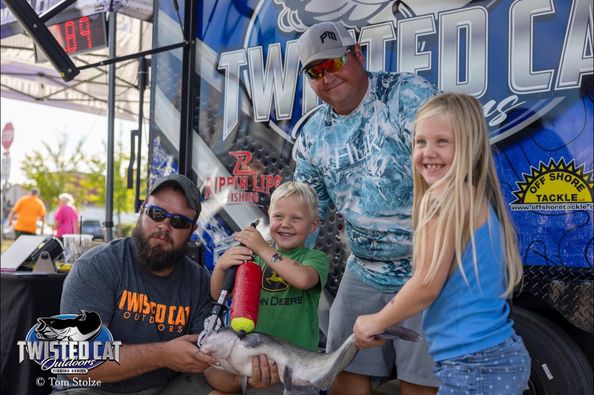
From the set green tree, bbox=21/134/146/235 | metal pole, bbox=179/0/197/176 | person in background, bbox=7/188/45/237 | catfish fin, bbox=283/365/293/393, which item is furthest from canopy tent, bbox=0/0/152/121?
green tree, bbox=21/134/146/235

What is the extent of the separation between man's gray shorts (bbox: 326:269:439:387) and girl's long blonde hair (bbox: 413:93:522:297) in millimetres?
712

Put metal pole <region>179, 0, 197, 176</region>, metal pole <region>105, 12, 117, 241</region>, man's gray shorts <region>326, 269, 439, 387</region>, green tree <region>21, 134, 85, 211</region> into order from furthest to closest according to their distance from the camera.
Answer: green tree <region>21, 134, 85, 211</region> → metal pole <region>105, 12, 117, 241</region> → metal pole <region>179, 0, 197, 176</region> → man's gray shorts <region>326, 269, 439, 387</region>

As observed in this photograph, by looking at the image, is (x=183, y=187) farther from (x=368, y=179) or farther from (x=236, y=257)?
(x=368, y=179)

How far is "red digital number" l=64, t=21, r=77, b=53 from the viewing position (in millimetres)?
4777

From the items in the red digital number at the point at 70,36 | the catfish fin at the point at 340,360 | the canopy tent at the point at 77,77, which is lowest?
the catfish fin at the point at 340,360

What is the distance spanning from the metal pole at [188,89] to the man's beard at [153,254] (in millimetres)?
1195

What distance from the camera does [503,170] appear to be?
2746mm

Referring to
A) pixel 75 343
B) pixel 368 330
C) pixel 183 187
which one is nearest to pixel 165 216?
pixel 183 187

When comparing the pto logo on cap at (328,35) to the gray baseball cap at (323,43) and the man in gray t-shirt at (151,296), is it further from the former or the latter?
the man in gray t-shirt at (151,296)

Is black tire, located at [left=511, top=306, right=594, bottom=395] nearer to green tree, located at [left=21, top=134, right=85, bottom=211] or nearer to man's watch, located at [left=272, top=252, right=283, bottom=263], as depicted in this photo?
man's watch, located at [left=272, top=252, right=283, bottom=263]

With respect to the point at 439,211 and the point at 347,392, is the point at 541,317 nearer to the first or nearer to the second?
the point at 347,392

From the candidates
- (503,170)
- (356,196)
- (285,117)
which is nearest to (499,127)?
(503,170)

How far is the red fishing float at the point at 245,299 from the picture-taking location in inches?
82.9

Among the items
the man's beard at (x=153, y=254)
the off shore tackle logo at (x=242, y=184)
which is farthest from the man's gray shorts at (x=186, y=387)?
the off shore tackle logo at (x=242, y=184)
